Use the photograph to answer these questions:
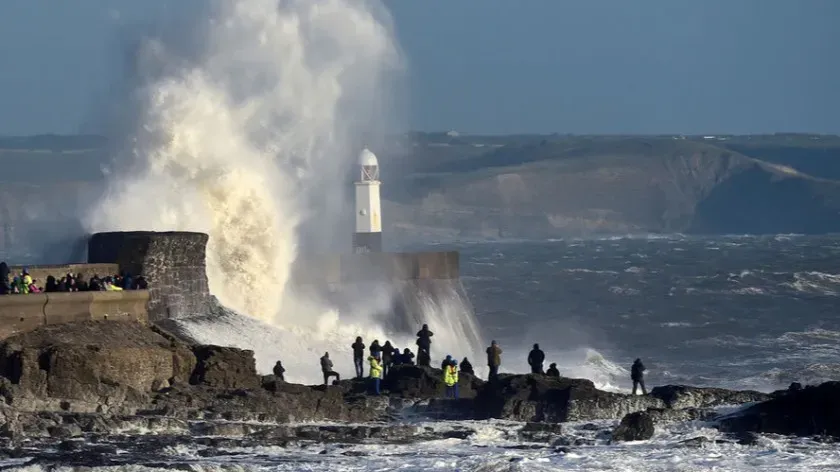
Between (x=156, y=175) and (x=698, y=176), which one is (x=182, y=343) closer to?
(x=156, y=175)

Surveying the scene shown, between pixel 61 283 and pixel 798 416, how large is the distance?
9304mm

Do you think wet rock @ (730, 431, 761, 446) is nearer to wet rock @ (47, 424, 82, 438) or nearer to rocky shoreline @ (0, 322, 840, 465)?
rocky shoreline @ (0, 322, 840, 465)

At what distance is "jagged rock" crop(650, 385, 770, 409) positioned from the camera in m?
24.0

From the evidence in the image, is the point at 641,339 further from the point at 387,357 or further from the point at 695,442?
the point at 695,442

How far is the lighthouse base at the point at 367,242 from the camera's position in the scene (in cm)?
4547

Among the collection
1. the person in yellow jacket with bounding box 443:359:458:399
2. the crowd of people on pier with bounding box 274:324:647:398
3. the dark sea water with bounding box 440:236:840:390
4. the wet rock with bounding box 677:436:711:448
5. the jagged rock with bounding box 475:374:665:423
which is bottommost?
the wet rock with bounding box 677:436:711:448

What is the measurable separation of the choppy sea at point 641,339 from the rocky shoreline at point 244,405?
35 cm

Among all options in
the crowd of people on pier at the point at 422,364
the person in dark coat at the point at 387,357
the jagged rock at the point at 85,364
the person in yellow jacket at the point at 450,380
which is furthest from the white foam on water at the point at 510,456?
the person in dark coat at the point at 387,357

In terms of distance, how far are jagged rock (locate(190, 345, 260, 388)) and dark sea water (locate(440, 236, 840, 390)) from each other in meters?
11.4

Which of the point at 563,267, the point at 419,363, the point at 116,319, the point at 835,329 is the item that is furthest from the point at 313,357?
the point at 563,267

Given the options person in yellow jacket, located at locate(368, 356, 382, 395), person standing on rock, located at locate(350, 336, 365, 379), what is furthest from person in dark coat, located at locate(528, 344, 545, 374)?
person in yellow jacket, located at locate(368, 356, 382, 395)

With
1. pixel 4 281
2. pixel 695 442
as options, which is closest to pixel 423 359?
pixel 4 281

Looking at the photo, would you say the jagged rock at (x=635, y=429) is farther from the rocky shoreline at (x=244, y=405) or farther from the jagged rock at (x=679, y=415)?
the jagged rock at (x=679, y=415)

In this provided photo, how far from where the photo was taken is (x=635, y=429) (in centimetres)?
2184
